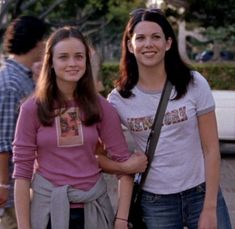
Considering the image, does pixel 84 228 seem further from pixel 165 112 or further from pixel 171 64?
pixel 171 64

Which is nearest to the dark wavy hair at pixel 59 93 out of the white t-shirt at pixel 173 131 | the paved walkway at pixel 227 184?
the white t-shirt at pixel 173 131

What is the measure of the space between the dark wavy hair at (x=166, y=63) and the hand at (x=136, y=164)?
0.30 meters

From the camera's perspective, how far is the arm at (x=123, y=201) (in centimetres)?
339

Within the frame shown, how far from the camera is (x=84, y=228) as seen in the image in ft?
10.8

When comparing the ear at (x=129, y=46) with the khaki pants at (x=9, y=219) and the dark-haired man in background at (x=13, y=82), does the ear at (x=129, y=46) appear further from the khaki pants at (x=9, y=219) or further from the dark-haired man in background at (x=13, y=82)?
the khaki pants at (x=9, y=219)

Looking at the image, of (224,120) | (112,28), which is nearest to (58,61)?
(224,120)

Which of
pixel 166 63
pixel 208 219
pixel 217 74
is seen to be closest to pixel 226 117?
pixel 217 74

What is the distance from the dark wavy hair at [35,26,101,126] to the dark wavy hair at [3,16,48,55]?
61cm

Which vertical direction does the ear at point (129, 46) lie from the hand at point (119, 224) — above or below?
above

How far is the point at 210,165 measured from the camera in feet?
11.2

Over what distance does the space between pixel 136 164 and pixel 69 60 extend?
0.60 m

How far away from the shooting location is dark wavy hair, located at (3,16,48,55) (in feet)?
12.9

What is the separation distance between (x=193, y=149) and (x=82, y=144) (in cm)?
57

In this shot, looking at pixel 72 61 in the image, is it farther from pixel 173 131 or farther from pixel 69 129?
pixel 173 131
